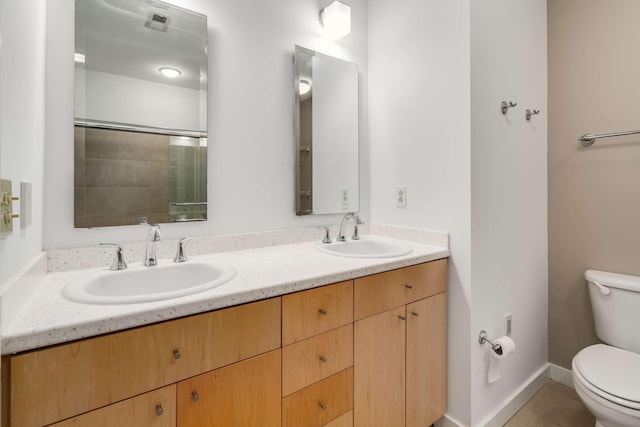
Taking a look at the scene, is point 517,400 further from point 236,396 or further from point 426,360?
point 236,396

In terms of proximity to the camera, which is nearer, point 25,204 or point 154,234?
point 25,204

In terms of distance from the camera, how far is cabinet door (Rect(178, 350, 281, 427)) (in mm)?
798

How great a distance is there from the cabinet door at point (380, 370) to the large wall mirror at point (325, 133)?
2.43 feet

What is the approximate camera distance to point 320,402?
1.05m

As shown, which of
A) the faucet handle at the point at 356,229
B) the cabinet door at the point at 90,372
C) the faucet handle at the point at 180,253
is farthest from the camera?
the faucet handle at the point at 356,229

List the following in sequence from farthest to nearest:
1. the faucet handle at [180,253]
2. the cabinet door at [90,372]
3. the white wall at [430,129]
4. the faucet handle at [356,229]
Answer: the faucet handle at [356,229] < the white wall at [430,129] < the faucet handle at [180,253] < the cabinet door at [90,372]

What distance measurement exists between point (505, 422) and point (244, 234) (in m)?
1.69

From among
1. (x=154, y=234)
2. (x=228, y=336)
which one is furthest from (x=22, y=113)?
(x=228, y=336)

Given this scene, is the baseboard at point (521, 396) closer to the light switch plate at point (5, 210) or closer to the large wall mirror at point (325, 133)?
the large wall mirror at point (325, 133)

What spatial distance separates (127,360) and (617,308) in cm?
215

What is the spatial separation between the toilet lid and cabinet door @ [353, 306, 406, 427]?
0.80 meters

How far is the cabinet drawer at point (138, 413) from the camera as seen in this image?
68 centimetres

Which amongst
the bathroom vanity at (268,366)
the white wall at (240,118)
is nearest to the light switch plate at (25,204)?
the white wall at (240,118)

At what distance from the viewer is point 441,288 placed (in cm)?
146
